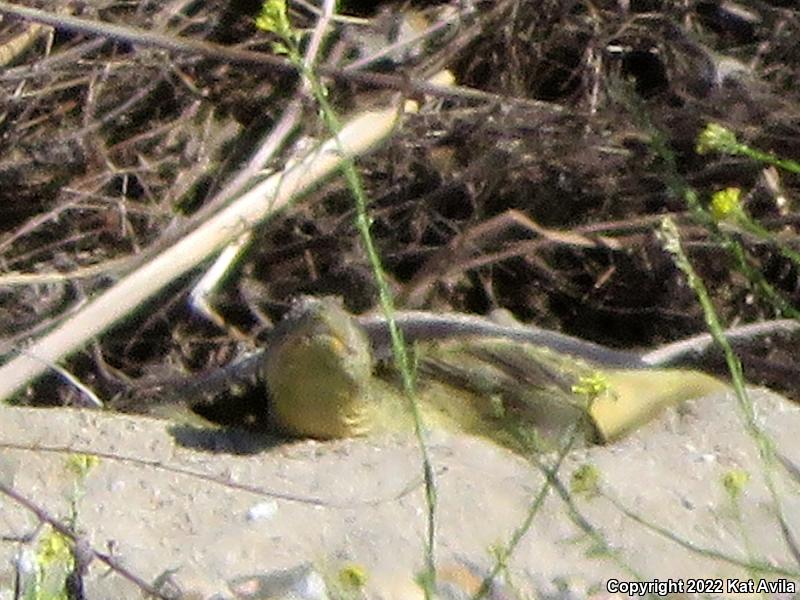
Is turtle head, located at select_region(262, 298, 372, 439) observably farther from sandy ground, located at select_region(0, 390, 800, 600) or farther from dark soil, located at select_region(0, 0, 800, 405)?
dark soil, located at select_region(0, 0, 800, 405)

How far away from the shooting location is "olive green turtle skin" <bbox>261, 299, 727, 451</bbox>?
13.1ft

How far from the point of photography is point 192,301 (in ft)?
16.3

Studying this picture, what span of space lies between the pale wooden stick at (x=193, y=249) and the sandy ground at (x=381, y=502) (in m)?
0.49

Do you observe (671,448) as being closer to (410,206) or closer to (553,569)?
(553,569)

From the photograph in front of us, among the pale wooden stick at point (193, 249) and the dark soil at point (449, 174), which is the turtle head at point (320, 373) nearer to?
the pale wooden stick at point (193, 249)

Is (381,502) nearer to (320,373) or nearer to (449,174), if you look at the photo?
(320,373)

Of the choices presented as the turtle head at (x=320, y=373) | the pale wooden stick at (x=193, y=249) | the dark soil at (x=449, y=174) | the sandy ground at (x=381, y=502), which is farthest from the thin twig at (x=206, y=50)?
the sandy ground at (x=381, y=502)

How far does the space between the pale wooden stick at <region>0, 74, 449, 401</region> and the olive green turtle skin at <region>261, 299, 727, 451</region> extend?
1.86ft

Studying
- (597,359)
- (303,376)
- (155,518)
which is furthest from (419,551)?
(597,359)

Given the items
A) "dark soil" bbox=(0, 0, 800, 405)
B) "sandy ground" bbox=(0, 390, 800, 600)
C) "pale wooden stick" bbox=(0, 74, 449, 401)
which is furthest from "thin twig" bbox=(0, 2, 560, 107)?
"sandy ground" bbox=(0, 390, 800, 600)

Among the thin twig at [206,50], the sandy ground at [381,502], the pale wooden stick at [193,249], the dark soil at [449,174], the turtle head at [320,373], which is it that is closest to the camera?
the sandy ground at [381,502]

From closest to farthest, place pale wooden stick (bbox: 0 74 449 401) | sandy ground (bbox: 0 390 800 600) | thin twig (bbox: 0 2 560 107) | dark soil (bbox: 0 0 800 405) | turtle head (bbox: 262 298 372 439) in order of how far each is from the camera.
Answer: sandy ground (bbox: 0 390 800 600) < turtle head (bbox: 262 298 372 439) < thin twig (bbox: 0 2 560 107) < pale wooden stick (bbox: 0 74 449 401) < dark soil (bbox: 0 0 800 405)

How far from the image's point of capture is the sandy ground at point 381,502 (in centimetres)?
322

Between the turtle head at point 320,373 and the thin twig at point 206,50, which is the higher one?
the thin twig at point 206,50
